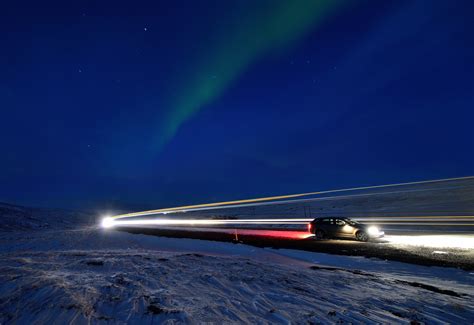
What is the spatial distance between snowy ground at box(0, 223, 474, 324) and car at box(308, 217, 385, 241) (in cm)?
659

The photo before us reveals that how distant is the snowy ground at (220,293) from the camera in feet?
14.3

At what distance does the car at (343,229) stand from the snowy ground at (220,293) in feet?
21.6

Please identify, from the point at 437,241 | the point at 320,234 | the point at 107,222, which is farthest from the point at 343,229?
the point at 107,222

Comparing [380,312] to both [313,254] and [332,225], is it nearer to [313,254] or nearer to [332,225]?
[313,254]

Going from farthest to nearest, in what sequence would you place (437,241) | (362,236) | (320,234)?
(320,234) → (362,236) → (437,241)

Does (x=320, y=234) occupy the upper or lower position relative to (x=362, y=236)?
upper

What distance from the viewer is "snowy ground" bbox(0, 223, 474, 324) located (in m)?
4.37

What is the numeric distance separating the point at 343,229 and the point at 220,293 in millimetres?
12506

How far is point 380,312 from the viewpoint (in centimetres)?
480

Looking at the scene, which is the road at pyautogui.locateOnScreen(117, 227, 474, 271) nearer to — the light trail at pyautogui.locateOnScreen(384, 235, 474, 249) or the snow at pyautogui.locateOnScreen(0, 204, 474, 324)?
the light trail at pyautogui.locateOnScreen(384, 235, 474, 249)

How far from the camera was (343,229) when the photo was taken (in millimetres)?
15961

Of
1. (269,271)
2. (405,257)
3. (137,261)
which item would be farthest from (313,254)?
(137,261)

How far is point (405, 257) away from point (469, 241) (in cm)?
579

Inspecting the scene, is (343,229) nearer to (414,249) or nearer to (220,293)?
(414,249)
